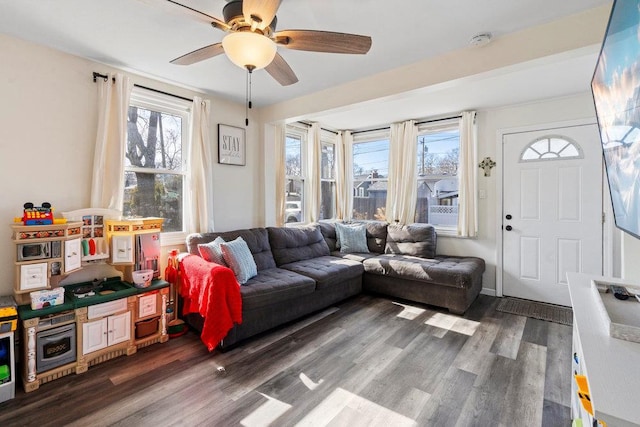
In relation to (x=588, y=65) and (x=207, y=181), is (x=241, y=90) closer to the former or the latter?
Answer: (x=207, y=181)

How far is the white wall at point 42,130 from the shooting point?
2273 mm

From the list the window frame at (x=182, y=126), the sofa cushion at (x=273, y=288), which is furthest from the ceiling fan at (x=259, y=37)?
the sofa cushion at (x=273, y=288)

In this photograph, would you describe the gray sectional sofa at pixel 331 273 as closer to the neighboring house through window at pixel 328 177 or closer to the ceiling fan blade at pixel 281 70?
the neighboring house through window at pixel 328 177

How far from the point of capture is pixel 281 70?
2.10m

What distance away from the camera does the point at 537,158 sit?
12.2 ft

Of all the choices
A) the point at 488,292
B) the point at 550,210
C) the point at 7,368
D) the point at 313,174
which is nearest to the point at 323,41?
the point at 7,368

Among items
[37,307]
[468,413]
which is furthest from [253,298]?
[468,413]

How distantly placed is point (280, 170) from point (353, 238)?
1513mm

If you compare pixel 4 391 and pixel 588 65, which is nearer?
pixel 4 391

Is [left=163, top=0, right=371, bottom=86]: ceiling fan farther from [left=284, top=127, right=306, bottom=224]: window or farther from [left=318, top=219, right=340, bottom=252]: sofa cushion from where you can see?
[left=318, top=219, right=340, bottom=252]: sofa cushion

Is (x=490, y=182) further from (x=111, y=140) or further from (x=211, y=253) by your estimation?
(x=111, y=140)

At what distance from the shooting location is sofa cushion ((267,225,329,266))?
3.83 m

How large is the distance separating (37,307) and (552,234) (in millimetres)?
5095

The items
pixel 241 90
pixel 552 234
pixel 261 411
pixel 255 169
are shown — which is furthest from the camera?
pixel 255 169
